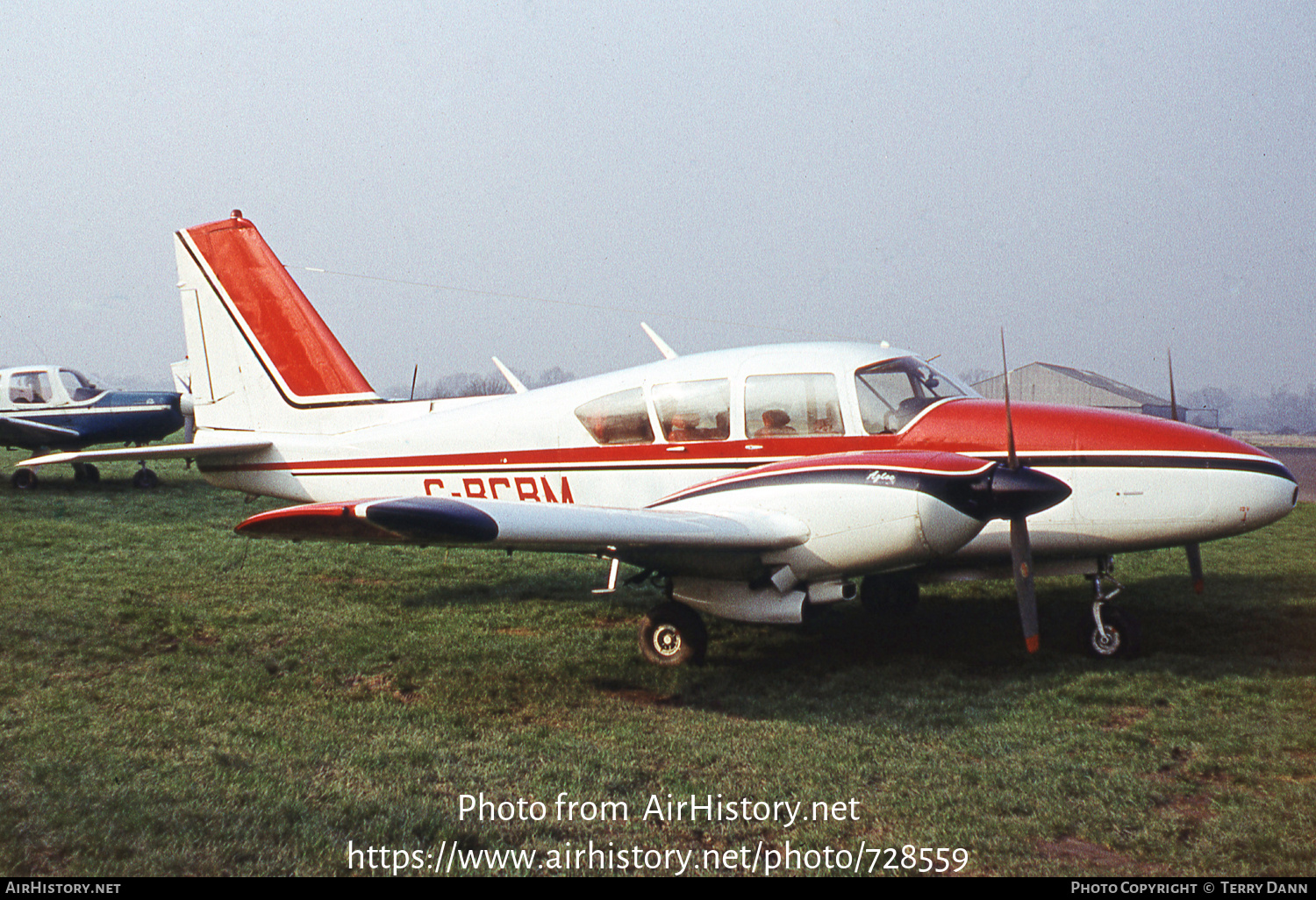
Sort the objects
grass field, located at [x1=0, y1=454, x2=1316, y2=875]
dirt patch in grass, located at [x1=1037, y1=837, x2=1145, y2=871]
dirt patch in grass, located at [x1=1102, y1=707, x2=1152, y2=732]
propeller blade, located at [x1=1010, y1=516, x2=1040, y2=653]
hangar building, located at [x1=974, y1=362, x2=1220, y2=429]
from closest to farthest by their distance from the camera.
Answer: dirt patch in grass, located at [x1=1037, y1=837, x2=1145, y2=871] < grass field, located at [x1=0, y1=454, x2=1316, y2=875] < dirt patch in grass, located at [x1=1102, y1=707, x2=1152, y2=732] < propeller blade, located at [x1=1010, y1=516, x2=1040, y2=653] < hangar building, located at [x1=974, y1=362, x2=1220, y2=429]

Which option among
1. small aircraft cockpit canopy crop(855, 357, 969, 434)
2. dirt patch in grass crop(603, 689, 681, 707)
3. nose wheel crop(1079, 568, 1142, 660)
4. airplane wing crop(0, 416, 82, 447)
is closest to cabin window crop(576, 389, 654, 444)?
small aircraft cockpit canopy crop(855, 357, 969, 434)

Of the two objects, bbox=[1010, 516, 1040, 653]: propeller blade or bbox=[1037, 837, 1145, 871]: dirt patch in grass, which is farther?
bbox=[1010, 516, 1040, 653]: propeller blade

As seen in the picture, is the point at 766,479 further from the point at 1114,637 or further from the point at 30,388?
the point at 30,388

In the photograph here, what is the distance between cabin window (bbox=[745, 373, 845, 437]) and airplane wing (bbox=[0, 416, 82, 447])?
1761cm

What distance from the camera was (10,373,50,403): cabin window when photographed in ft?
61.0

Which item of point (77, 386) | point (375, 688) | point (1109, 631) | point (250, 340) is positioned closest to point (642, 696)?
point (375, 688)

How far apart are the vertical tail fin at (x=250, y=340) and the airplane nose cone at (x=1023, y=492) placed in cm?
651

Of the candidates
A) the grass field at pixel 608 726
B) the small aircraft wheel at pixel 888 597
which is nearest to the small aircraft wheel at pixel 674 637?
the grass field at pixel 608 726

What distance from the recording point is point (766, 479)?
6.52 meters

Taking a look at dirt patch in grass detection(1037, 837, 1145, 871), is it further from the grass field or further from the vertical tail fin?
the vertical tail fin

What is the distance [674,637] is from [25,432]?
57.8 ft

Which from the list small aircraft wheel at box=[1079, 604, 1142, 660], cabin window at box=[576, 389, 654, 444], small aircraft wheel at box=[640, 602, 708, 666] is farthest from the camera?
cabin window at box=[576, 389, 654, 444]

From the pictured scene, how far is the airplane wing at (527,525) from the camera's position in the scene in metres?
5.07
